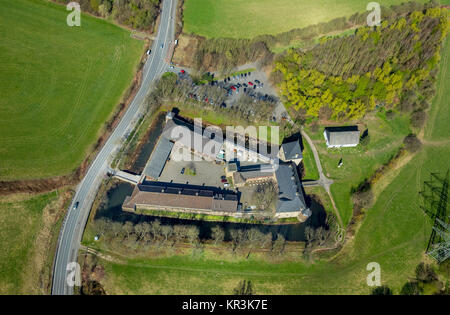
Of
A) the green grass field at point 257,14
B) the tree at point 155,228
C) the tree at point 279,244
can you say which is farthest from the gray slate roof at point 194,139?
the green grass field at point 257,14

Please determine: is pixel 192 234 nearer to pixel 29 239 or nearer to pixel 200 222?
pixel 200 222

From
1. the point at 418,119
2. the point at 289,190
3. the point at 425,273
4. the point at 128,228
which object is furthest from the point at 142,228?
the point at 418,119

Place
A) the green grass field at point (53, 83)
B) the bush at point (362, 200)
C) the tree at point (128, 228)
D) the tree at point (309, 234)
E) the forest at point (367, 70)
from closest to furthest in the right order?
1. the tree at point (128, 228)
2. the tree at point (309, 234)
3. the bush at point (362, 200)
4. the green grass field at point (53, 83)
5. the forest at point (367, 70)

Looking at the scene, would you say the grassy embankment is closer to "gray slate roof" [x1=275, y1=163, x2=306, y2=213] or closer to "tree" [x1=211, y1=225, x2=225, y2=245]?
"tree" [x1=211, y1=225, x2=225, y2=245]

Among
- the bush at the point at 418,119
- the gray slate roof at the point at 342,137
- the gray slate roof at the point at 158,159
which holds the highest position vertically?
the bush at the point at 418,119

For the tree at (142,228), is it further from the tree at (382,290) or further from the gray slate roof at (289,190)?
the tree at (382,290)

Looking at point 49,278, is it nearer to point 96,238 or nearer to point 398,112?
point 96,238

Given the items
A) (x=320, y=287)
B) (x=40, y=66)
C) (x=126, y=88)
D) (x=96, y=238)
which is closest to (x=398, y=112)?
(x=320, y=287)
